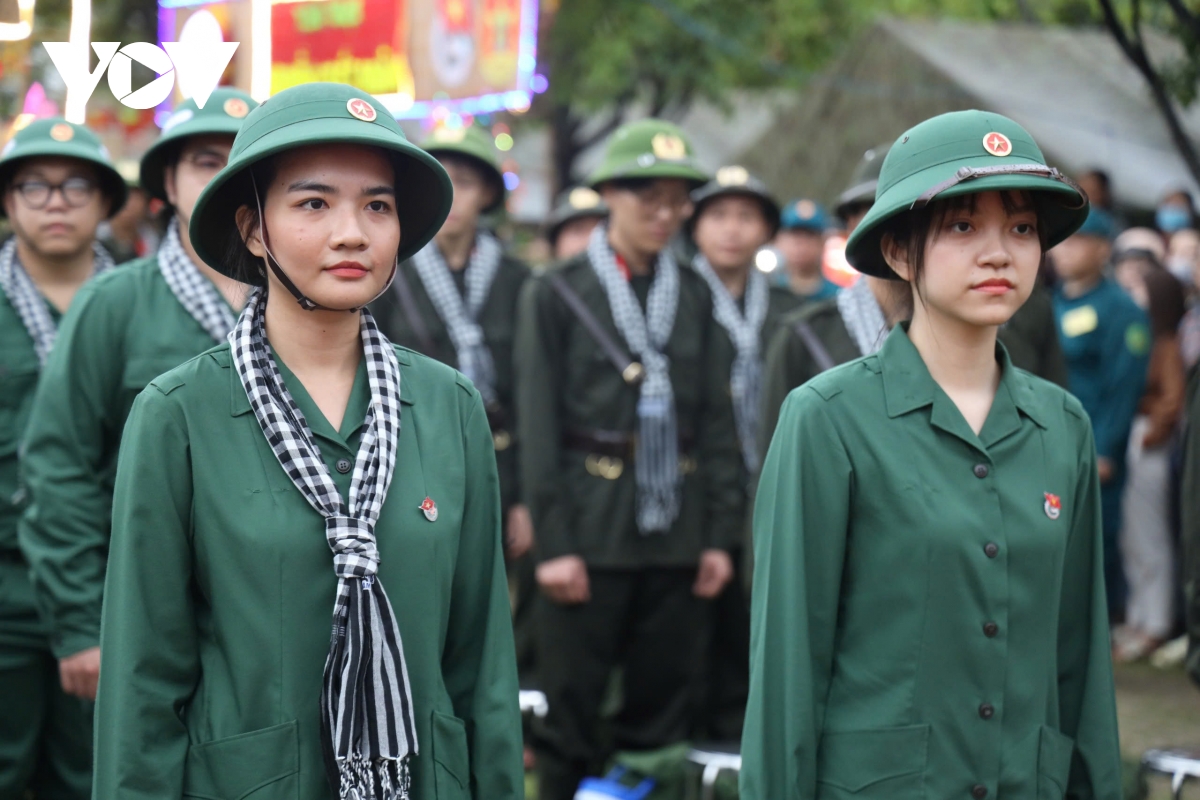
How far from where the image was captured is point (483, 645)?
2922 millimetres

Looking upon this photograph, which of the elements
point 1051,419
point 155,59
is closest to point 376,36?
point 155,59

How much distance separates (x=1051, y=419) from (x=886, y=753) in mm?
836

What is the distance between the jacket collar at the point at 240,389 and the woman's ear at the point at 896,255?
3.63ft

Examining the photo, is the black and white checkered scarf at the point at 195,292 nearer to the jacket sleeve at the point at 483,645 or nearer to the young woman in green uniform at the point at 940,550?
the jacket sleeve at the point at 483,645

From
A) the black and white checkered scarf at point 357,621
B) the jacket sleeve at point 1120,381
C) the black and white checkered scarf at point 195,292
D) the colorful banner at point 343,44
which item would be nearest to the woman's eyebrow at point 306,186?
the black and white checkered scarf at point 357,621

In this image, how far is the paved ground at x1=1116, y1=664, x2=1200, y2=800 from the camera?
659cm

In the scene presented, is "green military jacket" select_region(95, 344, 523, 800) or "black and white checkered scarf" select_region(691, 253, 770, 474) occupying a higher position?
"black and white checkered scarf" select_region(691, 253, 770, 474)

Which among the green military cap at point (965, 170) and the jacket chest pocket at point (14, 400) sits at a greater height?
the green military cap at point (965, 170)

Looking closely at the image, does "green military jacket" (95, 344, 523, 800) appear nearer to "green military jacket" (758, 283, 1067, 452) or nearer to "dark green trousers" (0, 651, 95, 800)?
"dark green trousers" (0, 651, 95, 800)

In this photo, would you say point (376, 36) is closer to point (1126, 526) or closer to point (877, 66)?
point (877, 66)

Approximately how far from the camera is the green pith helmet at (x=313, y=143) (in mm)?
2697

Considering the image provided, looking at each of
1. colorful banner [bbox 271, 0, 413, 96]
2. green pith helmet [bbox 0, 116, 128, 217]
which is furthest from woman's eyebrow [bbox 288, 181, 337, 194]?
colorful banner [bbox 271, 0, 413, 96]

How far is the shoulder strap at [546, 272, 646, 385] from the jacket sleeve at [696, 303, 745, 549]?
1.28 feet

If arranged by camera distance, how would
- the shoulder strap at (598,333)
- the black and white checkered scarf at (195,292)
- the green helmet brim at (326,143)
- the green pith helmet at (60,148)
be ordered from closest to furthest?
the green helmet brim at (326,143), the black and white checkered scarf at (195,292), the green pith helmet at (60,148), the shoulder strap at (598,333)
